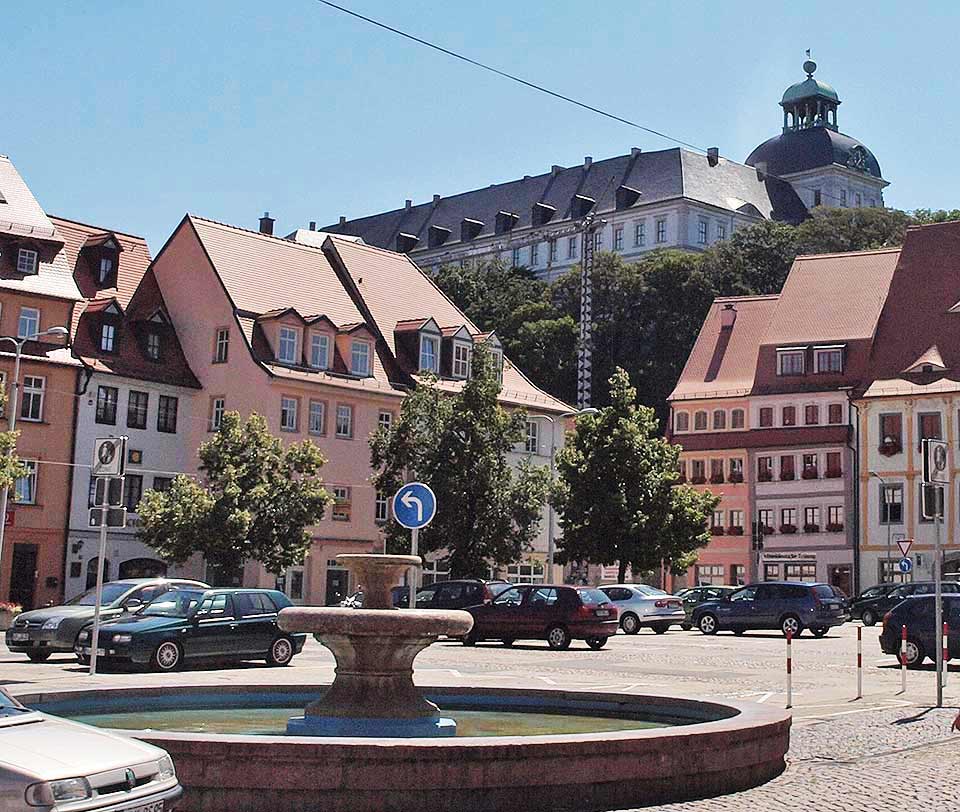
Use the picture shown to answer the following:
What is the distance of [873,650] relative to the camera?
125 feet

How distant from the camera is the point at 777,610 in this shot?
146 feet

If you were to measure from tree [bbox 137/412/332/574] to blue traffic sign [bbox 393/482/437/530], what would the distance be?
23339 millimetres

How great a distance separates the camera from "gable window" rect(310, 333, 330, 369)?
200ft

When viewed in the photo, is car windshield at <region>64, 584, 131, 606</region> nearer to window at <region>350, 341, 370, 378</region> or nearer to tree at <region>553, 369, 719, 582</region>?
tree at <region>553, 369, 719, 582</region>

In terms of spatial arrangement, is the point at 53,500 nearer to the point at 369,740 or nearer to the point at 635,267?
the point at 369,740

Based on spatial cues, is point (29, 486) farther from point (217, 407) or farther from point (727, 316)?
point (727, 316)

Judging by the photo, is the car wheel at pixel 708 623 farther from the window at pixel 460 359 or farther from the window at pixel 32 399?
the window at pixel 32 399

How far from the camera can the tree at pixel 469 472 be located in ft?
173

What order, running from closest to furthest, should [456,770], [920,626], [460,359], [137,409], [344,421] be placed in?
[456,770], [920,626], [137,409], [344,421], [460,359]

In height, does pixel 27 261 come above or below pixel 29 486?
above

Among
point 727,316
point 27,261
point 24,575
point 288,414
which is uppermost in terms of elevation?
point 727,316

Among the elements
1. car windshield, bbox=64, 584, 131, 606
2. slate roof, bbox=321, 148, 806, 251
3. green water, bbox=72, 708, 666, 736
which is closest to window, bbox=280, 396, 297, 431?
car windshield, bbox=64, 584, 131, 606

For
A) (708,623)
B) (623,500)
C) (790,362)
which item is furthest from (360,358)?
(790,362)

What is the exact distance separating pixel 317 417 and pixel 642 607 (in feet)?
62.5
